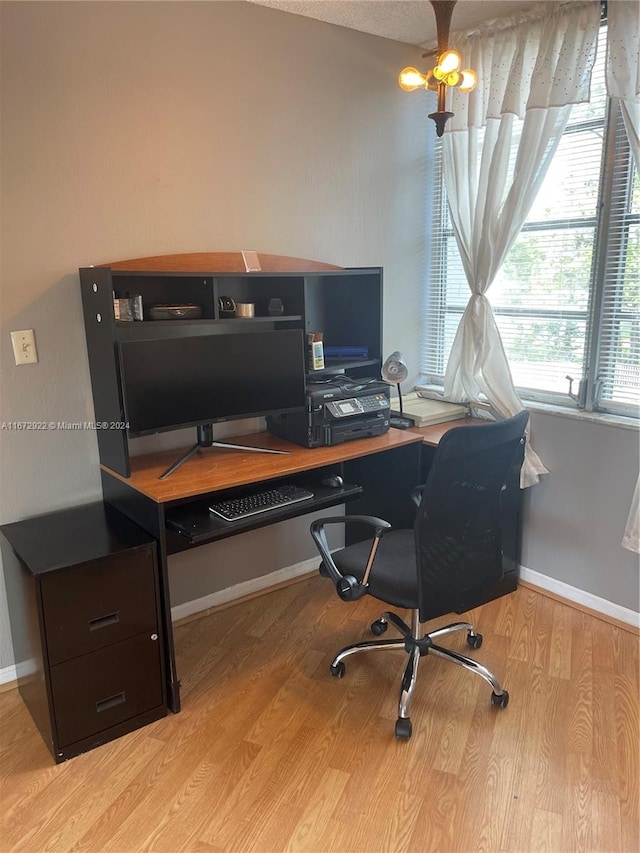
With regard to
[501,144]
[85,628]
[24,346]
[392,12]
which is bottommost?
[85,628]

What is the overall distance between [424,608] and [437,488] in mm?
409

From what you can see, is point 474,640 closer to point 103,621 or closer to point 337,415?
point 337,415

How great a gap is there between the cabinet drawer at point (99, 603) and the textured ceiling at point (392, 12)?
2289mm

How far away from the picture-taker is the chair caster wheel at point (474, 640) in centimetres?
252

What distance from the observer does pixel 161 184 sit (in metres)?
2.42

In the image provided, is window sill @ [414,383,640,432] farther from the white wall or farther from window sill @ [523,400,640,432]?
the white wall

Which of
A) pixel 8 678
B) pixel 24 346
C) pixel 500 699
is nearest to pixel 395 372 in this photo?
pixel 500 699

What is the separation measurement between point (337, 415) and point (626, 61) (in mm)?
Result: 1742

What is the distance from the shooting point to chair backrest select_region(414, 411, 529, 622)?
1887mm

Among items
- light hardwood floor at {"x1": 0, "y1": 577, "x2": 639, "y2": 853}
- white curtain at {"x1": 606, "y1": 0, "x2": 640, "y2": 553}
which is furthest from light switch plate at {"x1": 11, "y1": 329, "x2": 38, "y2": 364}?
white curtain at {"x1": 606, "y1": 0, "x2": 640, "y2": 553}

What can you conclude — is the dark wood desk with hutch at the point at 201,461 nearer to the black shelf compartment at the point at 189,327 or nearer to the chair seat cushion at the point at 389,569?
the black shelf compartment at the point at 189,327

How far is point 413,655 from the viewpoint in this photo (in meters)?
2.27

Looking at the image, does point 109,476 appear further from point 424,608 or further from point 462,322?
point 462,322

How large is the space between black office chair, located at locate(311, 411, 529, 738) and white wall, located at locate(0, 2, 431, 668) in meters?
0.96
